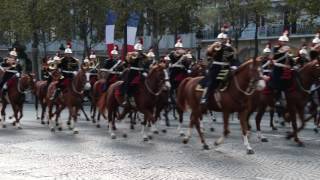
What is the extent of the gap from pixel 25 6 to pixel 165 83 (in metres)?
31.3

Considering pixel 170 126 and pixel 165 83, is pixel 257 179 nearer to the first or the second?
pixel 165 83

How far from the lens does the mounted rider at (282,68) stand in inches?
626

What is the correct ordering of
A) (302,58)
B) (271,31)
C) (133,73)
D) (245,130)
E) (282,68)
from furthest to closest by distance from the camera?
(271,31) → (302,58) → (133,73) → (282,68) → (245,130)

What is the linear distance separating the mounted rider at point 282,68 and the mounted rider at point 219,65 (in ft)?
5.52

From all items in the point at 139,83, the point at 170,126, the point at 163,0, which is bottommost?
the point at 170,126

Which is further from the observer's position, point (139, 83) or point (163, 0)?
point (163, 0)

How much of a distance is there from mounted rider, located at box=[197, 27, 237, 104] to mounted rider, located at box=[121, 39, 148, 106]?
2787mm

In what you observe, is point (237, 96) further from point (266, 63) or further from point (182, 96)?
point (266, 63)

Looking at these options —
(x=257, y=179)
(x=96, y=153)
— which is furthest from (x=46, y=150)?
(x=257, y=179)

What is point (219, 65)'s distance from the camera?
14.7m

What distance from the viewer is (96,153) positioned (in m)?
14.3

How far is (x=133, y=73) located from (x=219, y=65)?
3.29 meters

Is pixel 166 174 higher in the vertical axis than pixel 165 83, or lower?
lower

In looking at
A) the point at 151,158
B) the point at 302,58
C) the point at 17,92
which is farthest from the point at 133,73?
the point at 17,92
